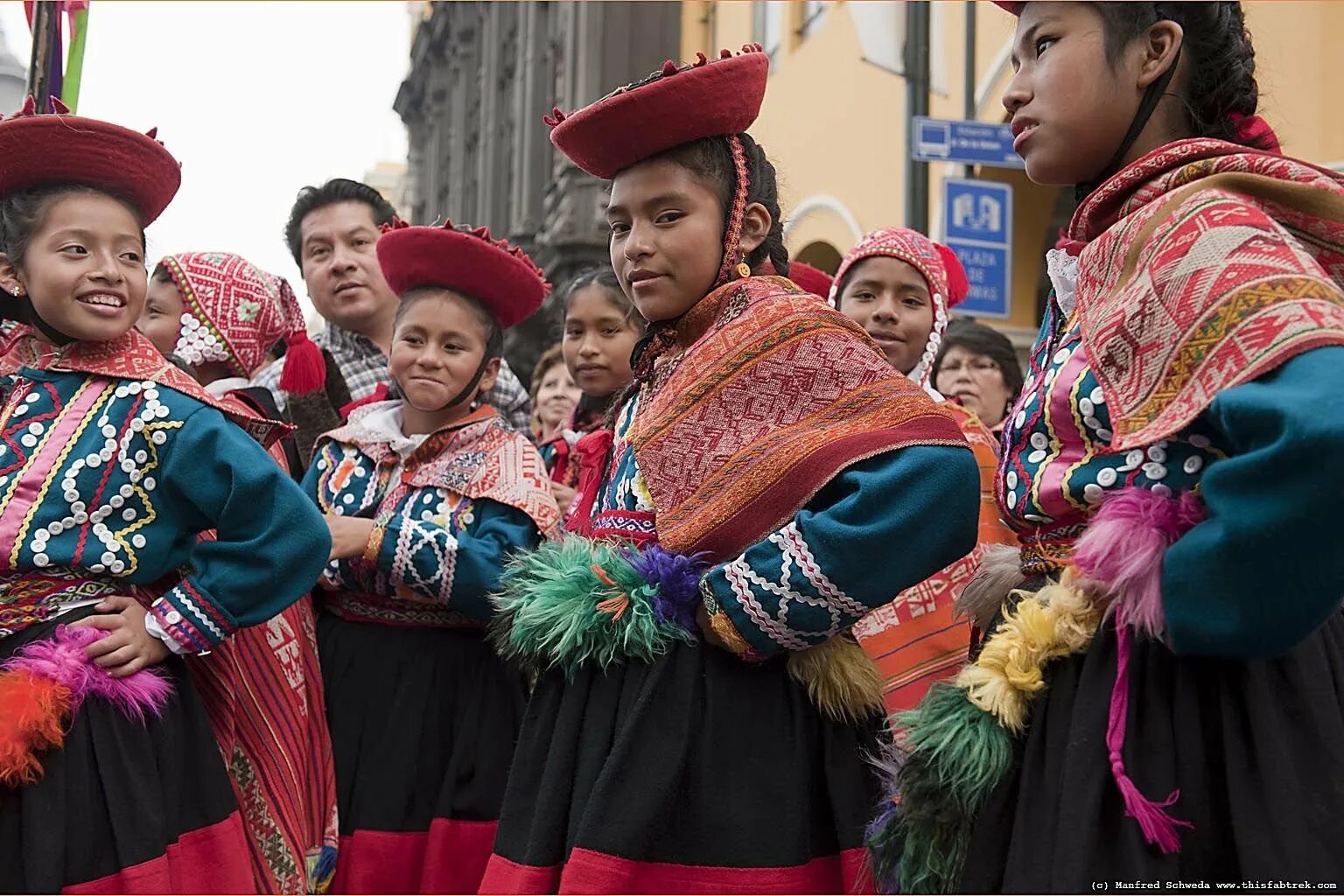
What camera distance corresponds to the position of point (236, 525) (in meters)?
2.71

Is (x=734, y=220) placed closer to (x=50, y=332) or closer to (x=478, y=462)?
(x=478, y=462)

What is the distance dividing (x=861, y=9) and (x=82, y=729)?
6456 mm

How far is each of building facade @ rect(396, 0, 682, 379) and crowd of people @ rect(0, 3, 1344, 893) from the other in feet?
3.77

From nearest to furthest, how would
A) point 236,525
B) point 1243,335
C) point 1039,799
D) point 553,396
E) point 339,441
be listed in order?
point 1243,335 < point 1039,799 < point 236,525 < point 339,441 < point 553,396

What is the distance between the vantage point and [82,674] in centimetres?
249

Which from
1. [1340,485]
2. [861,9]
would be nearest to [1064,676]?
[1340,485]

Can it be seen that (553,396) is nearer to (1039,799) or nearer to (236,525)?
(236,525)

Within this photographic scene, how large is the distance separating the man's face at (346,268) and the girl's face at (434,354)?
78 centimetres

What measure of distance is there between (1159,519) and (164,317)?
10.4 ft

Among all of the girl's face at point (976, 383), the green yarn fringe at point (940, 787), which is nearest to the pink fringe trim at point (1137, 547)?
the green yarn fringe at point (940, 787)

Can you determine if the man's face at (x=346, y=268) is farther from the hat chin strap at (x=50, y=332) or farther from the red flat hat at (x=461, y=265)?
the hat chin strap at (x=50, y=332)

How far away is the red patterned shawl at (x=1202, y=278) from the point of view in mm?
1518

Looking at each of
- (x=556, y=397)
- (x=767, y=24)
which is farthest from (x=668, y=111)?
(x=767, y=24)

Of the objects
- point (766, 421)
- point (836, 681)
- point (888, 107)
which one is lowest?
point (836, 681)
